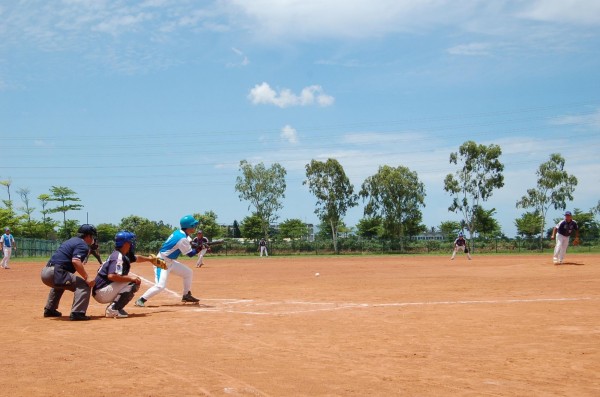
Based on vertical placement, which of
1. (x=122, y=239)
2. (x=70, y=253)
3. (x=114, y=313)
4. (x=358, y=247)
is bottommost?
(x=358, y=247)

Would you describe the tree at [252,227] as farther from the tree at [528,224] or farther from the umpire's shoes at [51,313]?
the umpire's shoes at [51,313]

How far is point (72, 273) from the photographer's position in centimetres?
1048

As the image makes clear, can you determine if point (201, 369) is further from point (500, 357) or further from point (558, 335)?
point (558, 335)

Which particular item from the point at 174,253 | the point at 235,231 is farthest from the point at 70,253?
the point at 235,231

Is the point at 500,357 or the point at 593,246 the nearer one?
the point at 500,357

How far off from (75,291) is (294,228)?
77.9m

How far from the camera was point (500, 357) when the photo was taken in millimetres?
6754

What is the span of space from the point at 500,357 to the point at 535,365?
19.2 inches

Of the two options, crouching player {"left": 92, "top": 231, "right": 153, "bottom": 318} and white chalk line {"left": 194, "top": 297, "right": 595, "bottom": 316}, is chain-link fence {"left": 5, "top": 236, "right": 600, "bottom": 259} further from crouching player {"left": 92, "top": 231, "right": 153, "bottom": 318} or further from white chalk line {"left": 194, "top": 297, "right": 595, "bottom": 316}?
crouching player {"left": 92, "top": 231, "right": 153, "bottom": 318}

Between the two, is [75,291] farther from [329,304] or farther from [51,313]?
[329,304]

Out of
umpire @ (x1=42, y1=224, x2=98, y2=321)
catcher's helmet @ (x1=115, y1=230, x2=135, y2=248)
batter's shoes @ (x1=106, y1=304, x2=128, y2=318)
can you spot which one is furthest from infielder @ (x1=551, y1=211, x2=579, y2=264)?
umpire @ (x1=42, y1=224, x2=98, y2=321)

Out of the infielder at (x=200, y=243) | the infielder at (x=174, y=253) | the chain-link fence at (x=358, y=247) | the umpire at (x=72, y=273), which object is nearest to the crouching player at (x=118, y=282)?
the umpire at (x=72, y=273)

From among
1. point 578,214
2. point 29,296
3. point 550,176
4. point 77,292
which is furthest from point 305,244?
point 77,292

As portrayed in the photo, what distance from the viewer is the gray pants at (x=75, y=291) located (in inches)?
399
